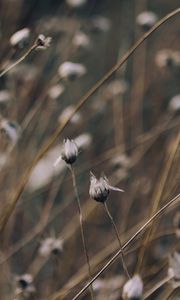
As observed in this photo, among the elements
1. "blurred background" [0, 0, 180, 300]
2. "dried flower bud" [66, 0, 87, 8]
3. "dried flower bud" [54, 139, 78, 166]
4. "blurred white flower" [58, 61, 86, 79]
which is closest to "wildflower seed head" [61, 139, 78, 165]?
"dried flower bud" [54, 139, 78, 166]

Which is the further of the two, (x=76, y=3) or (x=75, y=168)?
(x=75, y=168)

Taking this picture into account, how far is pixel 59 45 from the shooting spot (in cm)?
195

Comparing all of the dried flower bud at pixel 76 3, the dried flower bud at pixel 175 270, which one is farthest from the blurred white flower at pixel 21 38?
the dried flower bud at pixel 76 3

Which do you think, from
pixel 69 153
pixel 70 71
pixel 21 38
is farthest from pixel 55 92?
pixel 69 153

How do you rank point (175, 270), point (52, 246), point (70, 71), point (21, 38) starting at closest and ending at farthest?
point (175, 270) → point (21, 38) → point (52, 246) → point (70, 71)

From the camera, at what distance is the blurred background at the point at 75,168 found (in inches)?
47.4

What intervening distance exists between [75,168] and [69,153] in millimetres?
1097

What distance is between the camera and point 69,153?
2.69ft

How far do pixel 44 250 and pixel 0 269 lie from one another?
0.74 ft

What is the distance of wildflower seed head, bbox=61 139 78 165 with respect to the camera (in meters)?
0.82

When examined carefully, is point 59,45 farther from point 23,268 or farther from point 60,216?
point 23,268

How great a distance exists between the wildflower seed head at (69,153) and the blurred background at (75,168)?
0.38 feet

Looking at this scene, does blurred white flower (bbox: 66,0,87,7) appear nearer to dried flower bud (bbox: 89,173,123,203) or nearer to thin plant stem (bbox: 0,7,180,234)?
thin plant stem (bbox: 0,7,180,234)

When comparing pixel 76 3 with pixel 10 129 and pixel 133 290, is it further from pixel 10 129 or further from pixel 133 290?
pixel 133 290
